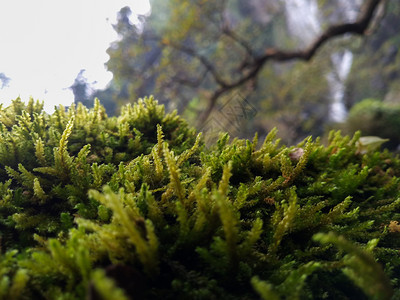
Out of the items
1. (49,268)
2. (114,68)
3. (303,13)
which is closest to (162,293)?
(49,268)

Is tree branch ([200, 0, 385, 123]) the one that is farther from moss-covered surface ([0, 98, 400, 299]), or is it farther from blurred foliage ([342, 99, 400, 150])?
moss-covered surface ([0, 98, 400, 299])

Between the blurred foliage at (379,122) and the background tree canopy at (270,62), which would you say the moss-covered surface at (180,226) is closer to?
the background tree canopy at (270,62)

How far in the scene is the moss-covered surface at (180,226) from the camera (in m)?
0.67

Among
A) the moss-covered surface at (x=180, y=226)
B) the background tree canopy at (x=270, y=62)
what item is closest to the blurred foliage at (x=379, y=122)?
the background tree canopy at (x=270, y=62)

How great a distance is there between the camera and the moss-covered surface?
2.21 ft

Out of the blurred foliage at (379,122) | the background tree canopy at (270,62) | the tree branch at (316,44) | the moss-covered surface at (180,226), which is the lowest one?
the moss-covered surface at (180,226)

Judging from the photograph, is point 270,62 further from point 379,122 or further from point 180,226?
point 180,226

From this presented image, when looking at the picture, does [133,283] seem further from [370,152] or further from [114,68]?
[114,68]

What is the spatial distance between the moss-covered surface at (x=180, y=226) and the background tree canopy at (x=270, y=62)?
202 inches

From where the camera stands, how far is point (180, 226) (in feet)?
2.87

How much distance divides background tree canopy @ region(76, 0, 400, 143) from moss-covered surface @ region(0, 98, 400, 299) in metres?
5.14

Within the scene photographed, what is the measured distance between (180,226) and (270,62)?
11.9 meters

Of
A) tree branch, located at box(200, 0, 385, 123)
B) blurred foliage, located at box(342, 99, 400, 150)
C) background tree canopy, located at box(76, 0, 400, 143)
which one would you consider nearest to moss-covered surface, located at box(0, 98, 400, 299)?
tree branch, located at box(200, 0, 385, 123)

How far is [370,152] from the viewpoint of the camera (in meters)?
1.95
